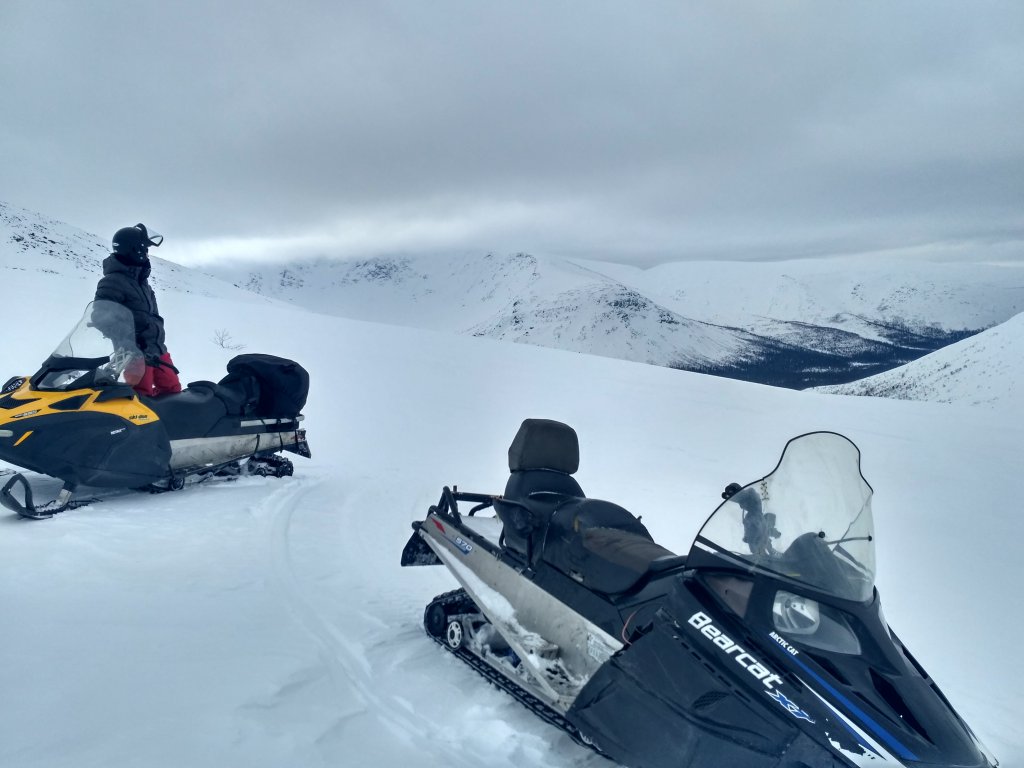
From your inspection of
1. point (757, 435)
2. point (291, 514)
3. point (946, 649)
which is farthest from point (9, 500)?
point (757, 435)

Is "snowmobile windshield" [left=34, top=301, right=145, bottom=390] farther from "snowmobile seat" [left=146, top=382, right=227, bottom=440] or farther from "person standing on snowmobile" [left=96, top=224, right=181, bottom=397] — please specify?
"snowmobile seat" [left=146, top=382, right=227, bottom=440]

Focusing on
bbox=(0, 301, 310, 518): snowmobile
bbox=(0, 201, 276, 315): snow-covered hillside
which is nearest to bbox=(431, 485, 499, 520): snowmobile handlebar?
bbox=(0, 301, 310, 518): snowmobile

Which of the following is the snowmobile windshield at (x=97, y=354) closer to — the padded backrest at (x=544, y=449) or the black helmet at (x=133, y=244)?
the black helmet at (x=133, y=244)

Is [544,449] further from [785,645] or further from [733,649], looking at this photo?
[785,645]

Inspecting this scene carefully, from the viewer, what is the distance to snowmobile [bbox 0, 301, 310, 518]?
4969mm

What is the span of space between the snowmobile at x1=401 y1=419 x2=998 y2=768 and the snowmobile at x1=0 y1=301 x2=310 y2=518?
383 cm

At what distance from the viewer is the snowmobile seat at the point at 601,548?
107 inches

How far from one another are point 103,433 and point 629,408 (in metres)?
9.99

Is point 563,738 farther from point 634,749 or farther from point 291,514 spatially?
point 291,514

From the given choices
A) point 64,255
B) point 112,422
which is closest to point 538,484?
point 112,422

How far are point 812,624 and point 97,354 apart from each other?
5.57 metres

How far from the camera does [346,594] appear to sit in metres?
4.17

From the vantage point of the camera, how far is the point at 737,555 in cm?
232

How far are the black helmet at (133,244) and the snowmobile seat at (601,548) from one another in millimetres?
4988
